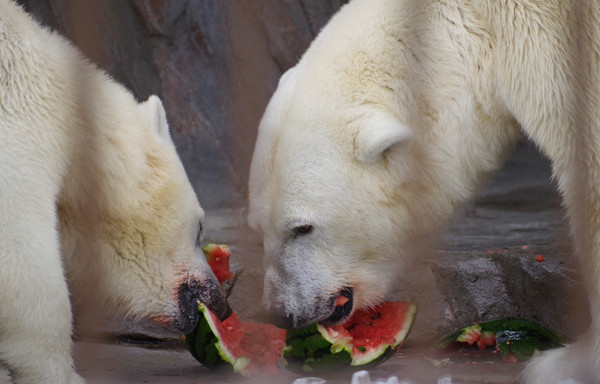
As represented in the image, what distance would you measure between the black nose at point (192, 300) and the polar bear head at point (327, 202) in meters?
0.20

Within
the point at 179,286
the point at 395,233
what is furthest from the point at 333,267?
the point at 179,286

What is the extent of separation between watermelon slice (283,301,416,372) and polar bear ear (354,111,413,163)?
63cm

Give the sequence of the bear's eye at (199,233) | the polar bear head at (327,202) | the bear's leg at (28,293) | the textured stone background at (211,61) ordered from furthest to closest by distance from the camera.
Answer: the textured stone background at (211,61)
the bear's eye at (199,233)
the polar bear head at (327,202)
the bear's leg at (28,293)

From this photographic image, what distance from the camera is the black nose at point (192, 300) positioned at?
2.96 metres

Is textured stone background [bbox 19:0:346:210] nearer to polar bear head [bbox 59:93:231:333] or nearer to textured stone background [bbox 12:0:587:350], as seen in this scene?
textured stone background [bbox 12:0:587:350]

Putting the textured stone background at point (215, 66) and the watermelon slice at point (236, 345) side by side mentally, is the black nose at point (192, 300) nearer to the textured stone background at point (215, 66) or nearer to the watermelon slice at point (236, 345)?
the watermelon slice at point (236, 345)

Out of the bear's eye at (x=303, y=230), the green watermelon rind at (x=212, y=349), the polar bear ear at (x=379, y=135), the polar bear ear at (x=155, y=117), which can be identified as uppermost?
the polar bear ear at (x=379, y=135)

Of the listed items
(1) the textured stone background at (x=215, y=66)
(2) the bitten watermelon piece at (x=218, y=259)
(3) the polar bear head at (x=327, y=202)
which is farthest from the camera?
(1) the textured stone background at (x=215, y=66)

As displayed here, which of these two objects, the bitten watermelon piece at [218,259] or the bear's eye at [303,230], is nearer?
the bear's eye at [303,230]

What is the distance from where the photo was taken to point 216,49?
525 cm

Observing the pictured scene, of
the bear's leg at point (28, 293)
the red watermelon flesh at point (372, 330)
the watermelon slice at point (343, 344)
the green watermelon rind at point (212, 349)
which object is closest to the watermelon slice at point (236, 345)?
the green watermelon rind at point (212, 349)

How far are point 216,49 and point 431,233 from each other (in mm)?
2624

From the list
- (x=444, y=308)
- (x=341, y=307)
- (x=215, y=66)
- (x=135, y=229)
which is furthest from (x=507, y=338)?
(x=215, y=66)

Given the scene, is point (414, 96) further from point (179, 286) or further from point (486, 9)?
point (179, 286)
